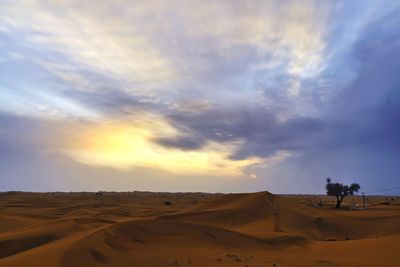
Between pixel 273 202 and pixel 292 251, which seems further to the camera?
pixel 273 202

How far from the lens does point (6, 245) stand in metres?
15.1

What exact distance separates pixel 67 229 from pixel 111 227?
2934 mm

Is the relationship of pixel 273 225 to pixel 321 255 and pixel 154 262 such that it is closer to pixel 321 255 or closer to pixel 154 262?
pixel 321 255

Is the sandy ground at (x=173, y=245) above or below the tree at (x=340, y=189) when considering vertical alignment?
below

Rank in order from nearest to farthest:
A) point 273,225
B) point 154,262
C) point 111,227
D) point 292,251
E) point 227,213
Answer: point 154,262 → point 111,227 → point 292,251 → point 273,225 → point 227,213

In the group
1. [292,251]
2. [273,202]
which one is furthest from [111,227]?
[273,202]

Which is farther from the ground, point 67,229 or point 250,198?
point 250,198

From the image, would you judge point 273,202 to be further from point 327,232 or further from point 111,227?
point 111,227

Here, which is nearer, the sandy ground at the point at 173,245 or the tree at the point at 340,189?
the sandy ground at the point at 173,245

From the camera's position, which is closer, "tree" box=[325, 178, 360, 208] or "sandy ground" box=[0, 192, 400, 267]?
"sandy ground" box=[0, 192, 400, 267]

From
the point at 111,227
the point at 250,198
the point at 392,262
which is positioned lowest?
the point at 392,262

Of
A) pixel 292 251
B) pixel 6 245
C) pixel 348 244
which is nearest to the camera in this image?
pixel 6 245

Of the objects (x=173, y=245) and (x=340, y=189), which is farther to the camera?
(x=340, y=189)

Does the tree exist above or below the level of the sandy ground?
above
